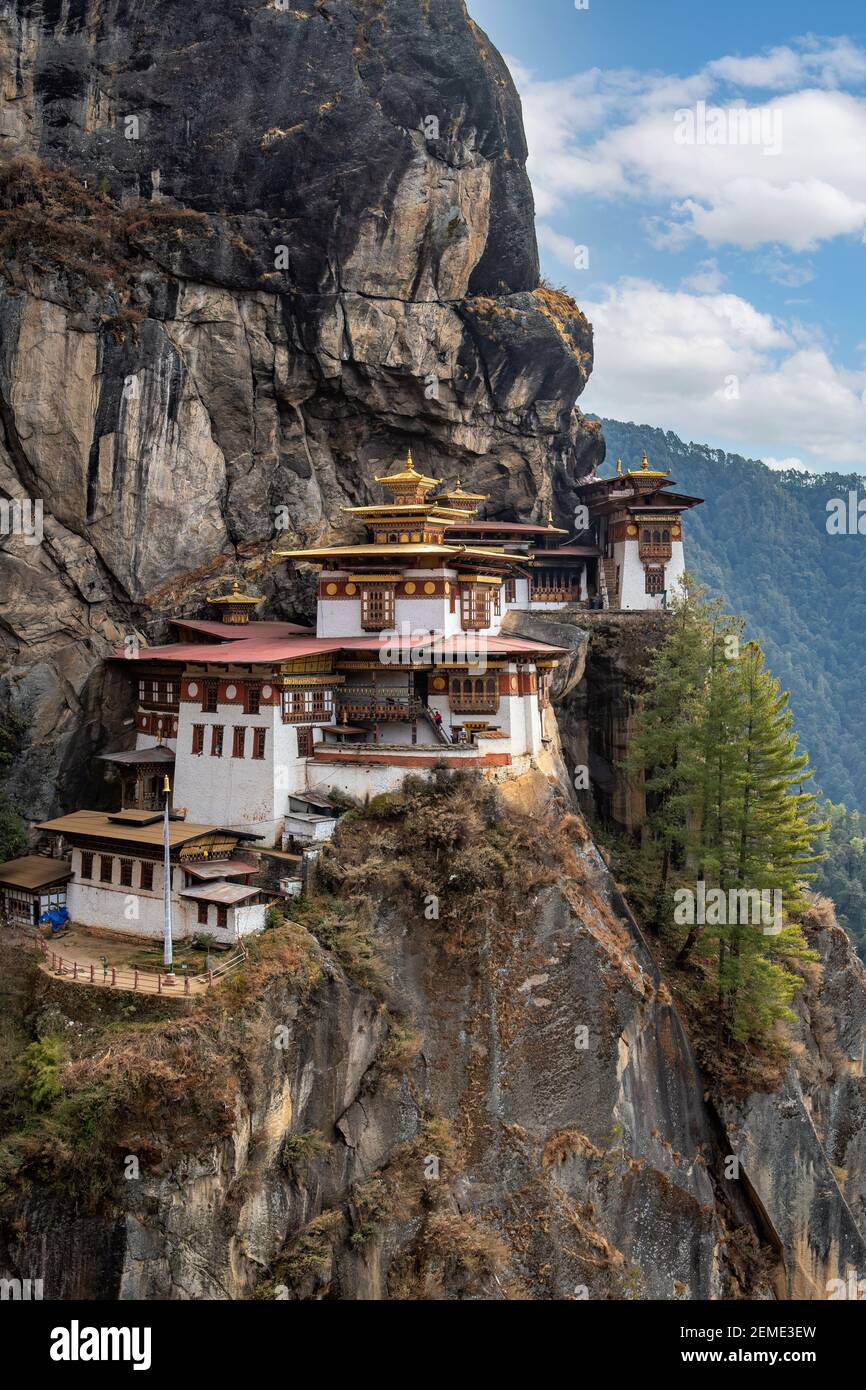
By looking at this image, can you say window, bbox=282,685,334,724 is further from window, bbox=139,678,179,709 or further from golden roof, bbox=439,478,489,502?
golden roof, bbox=439,478,489,502

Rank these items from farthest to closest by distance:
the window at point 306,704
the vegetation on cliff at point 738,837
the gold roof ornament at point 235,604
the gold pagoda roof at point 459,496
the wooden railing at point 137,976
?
the gold pagoda roof at point 459,496 → the gold roof ornament at point 235,604 → the vegetation on cliff at point 738,837 → the window at point 306,704 → the wooden railing at point 137,976

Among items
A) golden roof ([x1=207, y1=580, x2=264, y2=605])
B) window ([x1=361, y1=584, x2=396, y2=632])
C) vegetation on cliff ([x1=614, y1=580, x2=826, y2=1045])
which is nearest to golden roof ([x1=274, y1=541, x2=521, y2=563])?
window ([x1=361, y1=584, x2=396, y2=632])

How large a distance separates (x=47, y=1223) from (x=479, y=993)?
42.2 feet

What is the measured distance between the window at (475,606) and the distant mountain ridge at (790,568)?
110746 millimetres

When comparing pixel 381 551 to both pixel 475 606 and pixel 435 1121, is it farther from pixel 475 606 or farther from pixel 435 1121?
pixel 435 1121

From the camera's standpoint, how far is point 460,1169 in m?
31.5

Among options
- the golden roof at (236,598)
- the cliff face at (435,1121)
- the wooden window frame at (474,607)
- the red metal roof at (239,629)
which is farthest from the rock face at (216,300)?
the cliff face at (435,1121)

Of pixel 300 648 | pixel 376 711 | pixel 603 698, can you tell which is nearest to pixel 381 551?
pixel 300 648

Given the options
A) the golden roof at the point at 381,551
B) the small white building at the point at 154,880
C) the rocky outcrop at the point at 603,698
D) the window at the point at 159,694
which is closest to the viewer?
the small white building at the point at 154,880

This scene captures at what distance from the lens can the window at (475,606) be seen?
4369 cm

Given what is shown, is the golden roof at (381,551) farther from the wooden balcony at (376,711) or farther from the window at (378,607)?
the wooden balcony at (376,711)

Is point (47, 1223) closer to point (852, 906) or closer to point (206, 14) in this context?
point (206, 14)

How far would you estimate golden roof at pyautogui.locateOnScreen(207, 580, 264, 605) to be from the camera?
43.7 meters

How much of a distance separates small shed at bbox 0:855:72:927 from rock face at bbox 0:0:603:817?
15.4 feet
